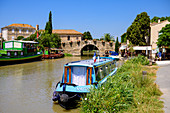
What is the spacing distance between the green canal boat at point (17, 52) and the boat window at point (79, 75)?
59.0 ft

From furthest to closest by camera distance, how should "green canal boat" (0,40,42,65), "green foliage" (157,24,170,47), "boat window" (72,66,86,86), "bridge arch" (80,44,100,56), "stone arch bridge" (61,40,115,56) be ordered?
"bridge arch" (80,44,100,56), "stone arch bridge" (61,40,115,56), "green canal boat" (0,40,42,65), "green foliage" (157,24,170,47), "boat window" (72,66,86,86)

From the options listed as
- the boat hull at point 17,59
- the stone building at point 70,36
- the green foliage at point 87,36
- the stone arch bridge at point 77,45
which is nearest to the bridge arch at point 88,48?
the stone arch bridge at point 77,45

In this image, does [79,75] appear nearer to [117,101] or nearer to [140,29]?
[117,101]

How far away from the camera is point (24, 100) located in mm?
8516

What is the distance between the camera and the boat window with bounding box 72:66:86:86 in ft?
25.8

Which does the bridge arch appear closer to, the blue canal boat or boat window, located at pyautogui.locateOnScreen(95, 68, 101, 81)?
boat window, located at pyautogui.locateOnScreen(95, 68, 101, 81)

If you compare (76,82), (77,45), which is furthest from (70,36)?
(76,82)

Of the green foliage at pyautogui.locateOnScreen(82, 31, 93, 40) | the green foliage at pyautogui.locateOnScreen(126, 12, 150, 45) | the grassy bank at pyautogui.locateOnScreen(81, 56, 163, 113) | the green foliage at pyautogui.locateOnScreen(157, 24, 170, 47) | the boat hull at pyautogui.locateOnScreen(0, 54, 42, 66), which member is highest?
the green foliage at pyautogui.locateOnScreen(82, 31, 93, 40)

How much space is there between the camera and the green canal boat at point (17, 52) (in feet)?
78.2

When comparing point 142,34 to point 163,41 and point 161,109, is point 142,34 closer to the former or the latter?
point 163,41

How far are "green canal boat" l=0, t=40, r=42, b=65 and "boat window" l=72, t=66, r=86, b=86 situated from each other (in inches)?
708

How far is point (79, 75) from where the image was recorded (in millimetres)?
7938

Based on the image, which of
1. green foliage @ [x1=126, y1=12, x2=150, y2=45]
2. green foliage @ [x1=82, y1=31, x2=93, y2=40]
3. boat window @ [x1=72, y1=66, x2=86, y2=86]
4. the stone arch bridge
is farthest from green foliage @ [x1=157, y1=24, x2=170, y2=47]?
green foliage @ [x1=82, y1=31, x2=93, y2=40]

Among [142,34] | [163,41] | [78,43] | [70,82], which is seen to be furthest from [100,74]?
[78,43]
